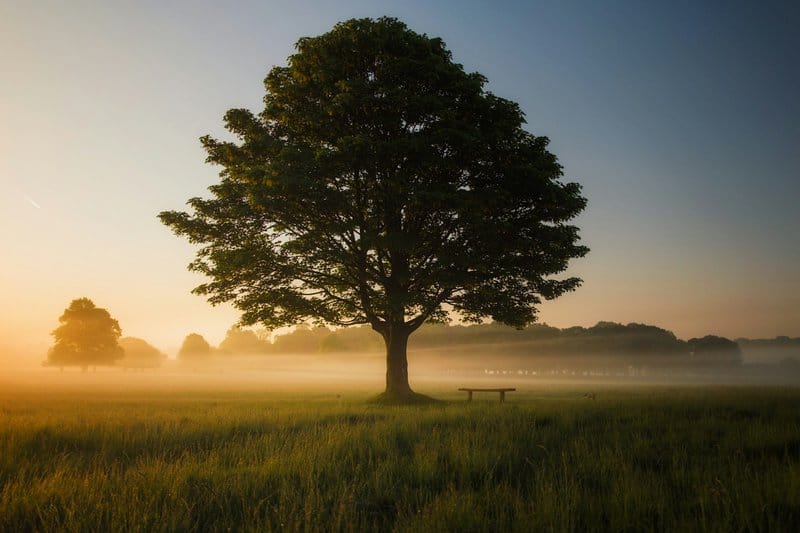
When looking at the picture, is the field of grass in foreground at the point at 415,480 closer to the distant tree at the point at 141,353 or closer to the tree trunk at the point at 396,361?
the tree trunk at the point at 396,361

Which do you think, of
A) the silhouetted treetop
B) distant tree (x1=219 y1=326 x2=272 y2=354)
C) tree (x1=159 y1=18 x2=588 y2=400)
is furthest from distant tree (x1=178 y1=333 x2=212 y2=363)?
tree (x1=159 y1=18 x2=588 y2=400)

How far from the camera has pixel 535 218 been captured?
70.8ft

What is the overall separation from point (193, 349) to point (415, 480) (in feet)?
535

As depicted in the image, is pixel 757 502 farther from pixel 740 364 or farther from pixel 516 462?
pixel 740 364

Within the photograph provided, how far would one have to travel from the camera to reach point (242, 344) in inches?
7347

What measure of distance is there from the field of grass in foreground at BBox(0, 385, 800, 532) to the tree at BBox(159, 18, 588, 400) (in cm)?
1033

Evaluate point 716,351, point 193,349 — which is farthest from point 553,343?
point 193,349

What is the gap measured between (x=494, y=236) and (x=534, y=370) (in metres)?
124

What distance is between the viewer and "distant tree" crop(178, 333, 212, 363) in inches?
5886

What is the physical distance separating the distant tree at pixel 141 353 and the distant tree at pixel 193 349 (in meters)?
6.55

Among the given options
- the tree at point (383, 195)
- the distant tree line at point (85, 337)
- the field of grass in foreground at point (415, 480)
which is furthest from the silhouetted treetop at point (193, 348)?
the field of grass in foreground at point (415, 480)

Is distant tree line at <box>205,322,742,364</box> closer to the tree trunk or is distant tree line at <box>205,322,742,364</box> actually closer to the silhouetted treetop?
the silhouetted treetop

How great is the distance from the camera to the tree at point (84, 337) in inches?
2901

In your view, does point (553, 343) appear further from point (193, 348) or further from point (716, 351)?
point (193, 348)
